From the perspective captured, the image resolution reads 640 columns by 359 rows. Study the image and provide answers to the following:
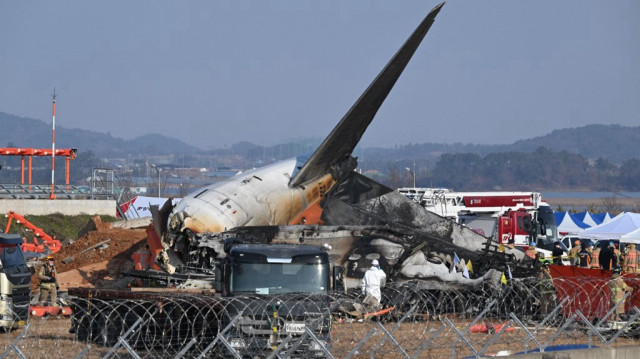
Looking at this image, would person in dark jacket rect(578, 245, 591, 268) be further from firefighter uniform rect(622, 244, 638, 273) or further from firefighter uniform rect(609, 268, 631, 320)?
firefighter uniform rect(609, 268, 631, 320)

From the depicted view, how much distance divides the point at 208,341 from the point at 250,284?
276 cm

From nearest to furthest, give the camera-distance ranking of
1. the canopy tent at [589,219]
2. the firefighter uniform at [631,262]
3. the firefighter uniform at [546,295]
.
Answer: the firefighter uniform at [546,295]
the firefighter uniform at [631,262]
the canopy tent at [589,219]

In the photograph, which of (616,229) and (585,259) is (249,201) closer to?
(585,259)

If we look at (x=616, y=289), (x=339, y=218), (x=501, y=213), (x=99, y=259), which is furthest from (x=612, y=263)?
(x=501, y=213)

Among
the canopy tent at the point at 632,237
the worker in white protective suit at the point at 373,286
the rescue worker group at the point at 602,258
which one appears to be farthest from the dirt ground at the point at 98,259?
the canopy tent at the point at 632,237

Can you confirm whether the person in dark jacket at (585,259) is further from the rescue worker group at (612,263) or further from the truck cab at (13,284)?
the truck cab at (13,284)

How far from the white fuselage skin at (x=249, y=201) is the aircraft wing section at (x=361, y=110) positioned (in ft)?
1.48

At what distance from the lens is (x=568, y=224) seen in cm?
6462

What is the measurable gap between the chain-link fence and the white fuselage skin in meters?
6.58

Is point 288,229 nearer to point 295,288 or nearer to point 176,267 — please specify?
point 176,267

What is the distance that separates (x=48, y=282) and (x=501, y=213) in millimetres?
33263

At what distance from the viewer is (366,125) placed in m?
36.6

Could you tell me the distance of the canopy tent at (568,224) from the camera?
2428 inches

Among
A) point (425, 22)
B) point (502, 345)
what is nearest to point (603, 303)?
point (502, 345)
